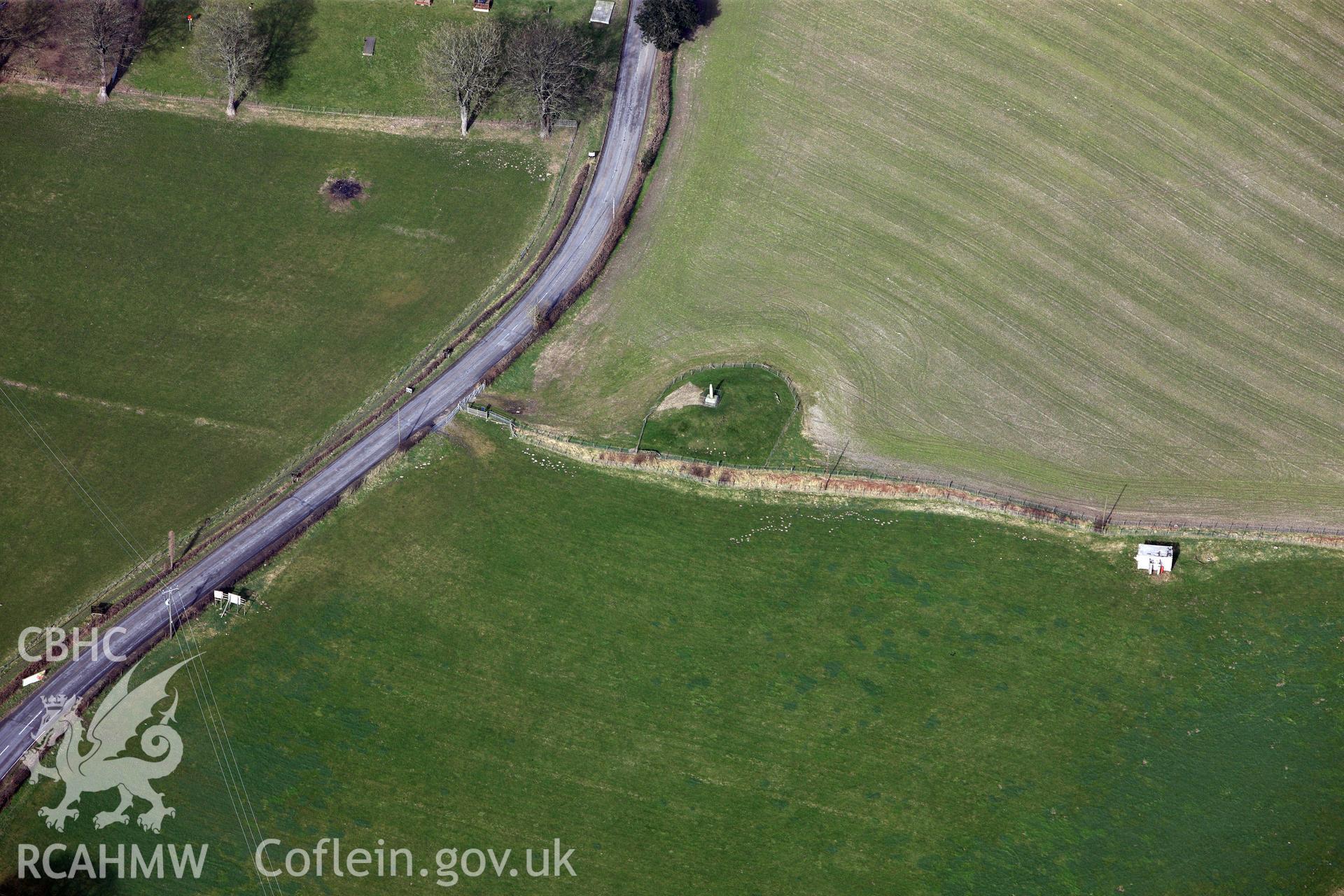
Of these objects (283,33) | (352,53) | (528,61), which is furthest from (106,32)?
(528,61)

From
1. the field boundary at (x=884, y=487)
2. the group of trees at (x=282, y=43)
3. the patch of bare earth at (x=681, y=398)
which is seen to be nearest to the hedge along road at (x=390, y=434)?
the group of trees at (x=282, y=43)

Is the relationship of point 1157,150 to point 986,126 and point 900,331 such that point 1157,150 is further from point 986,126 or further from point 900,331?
point 900,331

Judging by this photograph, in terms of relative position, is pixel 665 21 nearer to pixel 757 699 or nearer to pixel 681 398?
pixel 681 398

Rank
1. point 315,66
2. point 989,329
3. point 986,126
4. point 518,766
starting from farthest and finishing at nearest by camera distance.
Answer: point 315,66, point 986,126, point 989,329, point 518,766

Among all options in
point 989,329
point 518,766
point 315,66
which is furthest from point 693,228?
point 518,766
